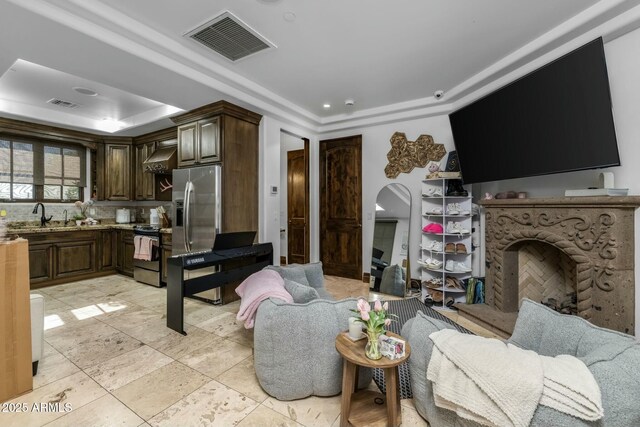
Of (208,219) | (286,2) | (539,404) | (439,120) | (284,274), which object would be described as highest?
(286,2)

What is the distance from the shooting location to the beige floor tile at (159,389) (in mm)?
1786

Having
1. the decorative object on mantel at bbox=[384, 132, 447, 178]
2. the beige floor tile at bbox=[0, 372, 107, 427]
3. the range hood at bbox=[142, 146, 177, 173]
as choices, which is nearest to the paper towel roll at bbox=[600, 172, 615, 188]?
the decorative object on mantel at bbox=[384, 132, 447, 178]

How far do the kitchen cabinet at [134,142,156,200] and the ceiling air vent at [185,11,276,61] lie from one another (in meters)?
3.02

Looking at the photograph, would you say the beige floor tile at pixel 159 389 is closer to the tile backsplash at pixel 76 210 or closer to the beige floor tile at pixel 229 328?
the beige floor tile at pixel 229 328

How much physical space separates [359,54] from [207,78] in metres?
1.66

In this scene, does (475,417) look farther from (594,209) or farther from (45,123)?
(45,123)

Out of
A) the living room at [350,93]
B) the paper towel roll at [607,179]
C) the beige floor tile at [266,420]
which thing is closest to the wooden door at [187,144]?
the living room at [350,93]

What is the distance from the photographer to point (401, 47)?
8.85ft

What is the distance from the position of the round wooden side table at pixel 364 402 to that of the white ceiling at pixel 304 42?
246 cm

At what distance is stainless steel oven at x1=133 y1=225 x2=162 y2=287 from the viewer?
14.1ft

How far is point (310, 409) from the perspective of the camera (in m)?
1.78

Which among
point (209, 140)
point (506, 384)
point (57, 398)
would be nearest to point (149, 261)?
point (209, 140)

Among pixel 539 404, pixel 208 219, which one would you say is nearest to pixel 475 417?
pixel 539 404

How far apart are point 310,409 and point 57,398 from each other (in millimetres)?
1720
